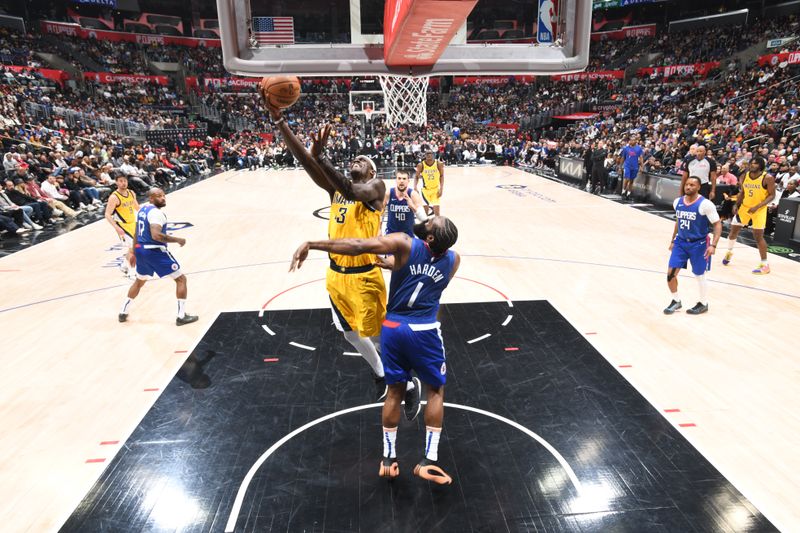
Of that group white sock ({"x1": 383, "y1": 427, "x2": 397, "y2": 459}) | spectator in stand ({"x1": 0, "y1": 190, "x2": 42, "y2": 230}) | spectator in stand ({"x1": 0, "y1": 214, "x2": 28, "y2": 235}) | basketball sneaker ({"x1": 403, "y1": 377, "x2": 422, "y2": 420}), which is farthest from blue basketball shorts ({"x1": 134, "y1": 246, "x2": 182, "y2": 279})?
spectator in stand ({"x1": 0, "y1": 190, "x2": 42, "y2": 230})

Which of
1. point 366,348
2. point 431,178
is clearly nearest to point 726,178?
point 431,178

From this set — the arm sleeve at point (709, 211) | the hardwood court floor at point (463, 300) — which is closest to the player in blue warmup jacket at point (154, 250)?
the hardwood court floor at point (463, 300)

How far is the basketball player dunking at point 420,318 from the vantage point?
305 cm

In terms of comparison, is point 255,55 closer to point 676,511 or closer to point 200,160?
point 676,511

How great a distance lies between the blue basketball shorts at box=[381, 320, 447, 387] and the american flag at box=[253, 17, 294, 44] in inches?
228

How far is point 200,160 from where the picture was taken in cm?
2236

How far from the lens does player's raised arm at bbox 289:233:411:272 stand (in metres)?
2.71

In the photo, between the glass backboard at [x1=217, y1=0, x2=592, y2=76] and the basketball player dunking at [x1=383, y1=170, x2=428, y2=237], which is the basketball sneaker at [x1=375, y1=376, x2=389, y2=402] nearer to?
the basketball player dunking at [x1=383, y1=170, x2=428, y2=237]

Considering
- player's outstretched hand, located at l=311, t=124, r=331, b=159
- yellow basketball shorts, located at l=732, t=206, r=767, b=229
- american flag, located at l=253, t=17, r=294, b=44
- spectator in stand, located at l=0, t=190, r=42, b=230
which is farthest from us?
spectator in stand, located at l=0, t=190, r=42, b=230

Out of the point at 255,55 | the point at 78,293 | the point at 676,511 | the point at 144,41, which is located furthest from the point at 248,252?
the point at 144,41

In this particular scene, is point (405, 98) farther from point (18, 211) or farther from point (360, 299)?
point (360, 299)

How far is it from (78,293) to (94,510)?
494 cm

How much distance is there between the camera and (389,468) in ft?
11.0

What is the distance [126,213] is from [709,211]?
7.48 m
